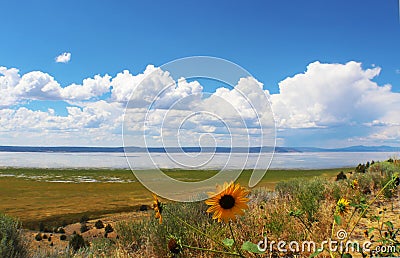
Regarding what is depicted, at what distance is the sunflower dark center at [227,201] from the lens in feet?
7.93

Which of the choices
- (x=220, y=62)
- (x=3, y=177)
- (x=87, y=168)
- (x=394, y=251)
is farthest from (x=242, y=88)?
(x=87, y=168)

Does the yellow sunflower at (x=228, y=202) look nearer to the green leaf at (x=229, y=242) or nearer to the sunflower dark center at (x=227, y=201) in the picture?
the sunflower dark center at (x=227, y=201)

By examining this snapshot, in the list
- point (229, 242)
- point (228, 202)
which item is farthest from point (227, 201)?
point (229, 242)

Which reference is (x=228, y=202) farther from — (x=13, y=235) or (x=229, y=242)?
(x=13, y=235)

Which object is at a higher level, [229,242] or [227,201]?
[227,201]

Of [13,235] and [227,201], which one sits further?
[13,235]

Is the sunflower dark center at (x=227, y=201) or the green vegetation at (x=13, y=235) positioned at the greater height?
the sunflower dark center at (x=227, y=201)

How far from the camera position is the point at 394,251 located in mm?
3520

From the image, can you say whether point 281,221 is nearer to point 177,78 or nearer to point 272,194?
point 177,78

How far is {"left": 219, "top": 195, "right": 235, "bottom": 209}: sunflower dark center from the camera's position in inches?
95.2

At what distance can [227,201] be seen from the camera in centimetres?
242

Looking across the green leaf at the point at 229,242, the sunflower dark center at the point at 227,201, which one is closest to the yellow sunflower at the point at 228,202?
the sunflower dark center at the point at 227,201

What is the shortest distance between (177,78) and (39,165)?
240ft

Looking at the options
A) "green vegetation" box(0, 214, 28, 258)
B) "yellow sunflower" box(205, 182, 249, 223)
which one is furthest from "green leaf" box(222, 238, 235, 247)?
"green vegetation" box(0, 214, 28, 258)
